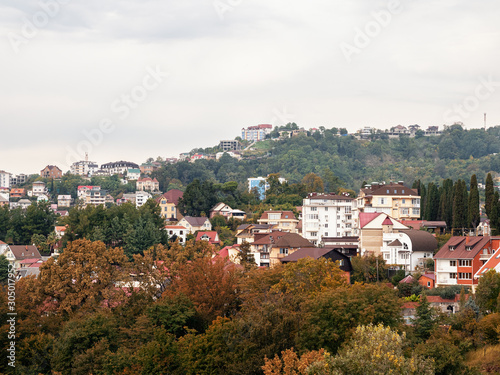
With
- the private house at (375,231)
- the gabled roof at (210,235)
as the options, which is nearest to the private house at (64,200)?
the gabled roof at (210,235)

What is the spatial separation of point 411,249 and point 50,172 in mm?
126691

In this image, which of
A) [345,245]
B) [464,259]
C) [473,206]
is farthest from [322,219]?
[464,259]

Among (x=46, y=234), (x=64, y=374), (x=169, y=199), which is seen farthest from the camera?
(x=169, y=199)

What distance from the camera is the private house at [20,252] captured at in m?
70.7

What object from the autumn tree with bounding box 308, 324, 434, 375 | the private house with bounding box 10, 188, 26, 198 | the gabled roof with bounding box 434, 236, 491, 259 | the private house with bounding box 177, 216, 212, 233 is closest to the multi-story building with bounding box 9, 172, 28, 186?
the private house with bounding box 10, 188, 26, 198

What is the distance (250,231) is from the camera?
229ft

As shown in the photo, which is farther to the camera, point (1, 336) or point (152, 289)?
point (152, 289)

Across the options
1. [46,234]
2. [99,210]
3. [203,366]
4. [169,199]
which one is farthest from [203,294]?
[169,199]

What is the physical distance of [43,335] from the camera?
34062 mm

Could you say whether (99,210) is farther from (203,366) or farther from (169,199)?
(203,366)

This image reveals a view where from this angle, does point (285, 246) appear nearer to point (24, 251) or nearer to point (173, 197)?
point (24, 251)

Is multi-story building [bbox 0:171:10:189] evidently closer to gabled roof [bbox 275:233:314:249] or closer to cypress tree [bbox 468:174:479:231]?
gabled roof [bbox 275:233:314:249]

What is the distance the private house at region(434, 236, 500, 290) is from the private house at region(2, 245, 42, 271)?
45.1m

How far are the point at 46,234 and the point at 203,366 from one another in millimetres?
56363
